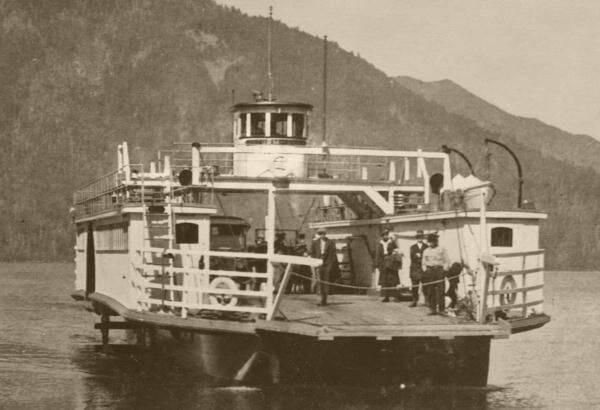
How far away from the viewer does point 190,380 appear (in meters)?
27.8

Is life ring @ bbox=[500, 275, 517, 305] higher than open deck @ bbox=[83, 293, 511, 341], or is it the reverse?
life ring @ bbox=[500, 275, 517, 305]

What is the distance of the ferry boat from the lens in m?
23.2

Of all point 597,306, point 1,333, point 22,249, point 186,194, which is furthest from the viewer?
point 22,249

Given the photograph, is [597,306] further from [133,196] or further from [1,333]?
[133,196]

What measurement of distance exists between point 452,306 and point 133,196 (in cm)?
1052

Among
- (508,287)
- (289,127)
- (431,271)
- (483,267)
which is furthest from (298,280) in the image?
(483,267)

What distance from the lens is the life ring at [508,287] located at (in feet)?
84.5

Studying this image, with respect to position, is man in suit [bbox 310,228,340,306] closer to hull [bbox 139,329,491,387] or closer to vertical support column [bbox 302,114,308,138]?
hull [bbox 139,329,491,387]

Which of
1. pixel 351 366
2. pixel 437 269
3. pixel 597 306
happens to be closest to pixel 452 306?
pixel 437 269

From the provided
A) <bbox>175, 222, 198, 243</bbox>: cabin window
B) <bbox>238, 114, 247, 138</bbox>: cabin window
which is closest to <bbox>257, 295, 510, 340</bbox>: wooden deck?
<bbox>175, 222, 198, 243</bbox>: cabin window

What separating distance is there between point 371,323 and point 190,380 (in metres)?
6.28

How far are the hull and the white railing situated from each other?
0.73m

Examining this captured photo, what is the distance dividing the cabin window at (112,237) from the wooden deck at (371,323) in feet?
14.2

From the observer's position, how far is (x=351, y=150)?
32719mm
